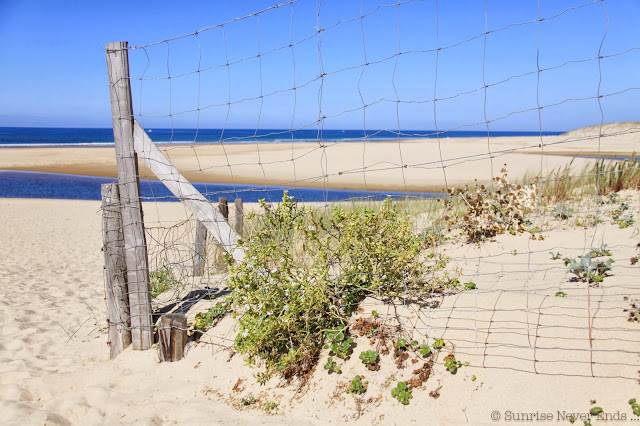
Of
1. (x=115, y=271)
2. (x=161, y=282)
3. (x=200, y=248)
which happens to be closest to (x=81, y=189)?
(x=200, y=248)

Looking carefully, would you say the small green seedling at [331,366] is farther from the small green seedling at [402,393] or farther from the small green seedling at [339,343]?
the small green seedling at [402,393]

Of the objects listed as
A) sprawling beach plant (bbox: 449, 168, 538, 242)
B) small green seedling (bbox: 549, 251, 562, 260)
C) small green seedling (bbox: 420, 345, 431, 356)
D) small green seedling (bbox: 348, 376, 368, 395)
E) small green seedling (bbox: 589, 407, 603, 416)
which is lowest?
small green seedling (bbox: 348, 376, 368, 395)

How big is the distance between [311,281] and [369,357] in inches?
33.0

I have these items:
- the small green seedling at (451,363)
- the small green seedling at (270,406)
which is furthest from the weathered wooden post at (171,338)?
the small green seedling at (451,363)

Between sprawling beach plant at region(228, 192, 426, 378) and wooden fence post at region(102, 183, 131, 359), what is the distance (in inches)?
47.7

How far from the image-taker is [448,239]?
241 inches

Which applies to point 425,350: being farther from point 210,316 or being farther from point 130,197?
point 130,197

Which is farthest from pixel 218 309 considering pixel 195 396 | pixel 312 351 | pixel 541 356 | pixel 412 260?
pixel 541 356

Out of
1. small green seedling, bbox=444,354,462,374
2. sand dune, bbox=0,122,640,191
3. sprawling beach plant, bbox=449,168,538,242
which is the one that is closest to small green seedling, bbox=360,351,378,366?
small green seedling, bbox=444,354,462,374

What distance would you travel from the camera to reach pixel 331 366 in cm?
346

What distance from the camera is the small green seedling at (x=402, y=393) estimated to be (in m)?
3.10

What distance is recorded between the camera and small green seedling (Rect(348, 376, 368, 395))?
327cm

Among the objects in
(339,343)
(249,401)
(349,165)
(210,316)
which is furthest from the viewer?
(349,165)

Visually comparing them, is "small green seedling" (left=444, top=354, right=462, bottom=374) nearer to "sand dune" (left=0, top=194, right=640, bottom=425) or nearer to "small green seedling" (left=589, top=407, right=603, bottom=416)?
"sand dune" (left=0, top=194, right=640, bottom=425)
